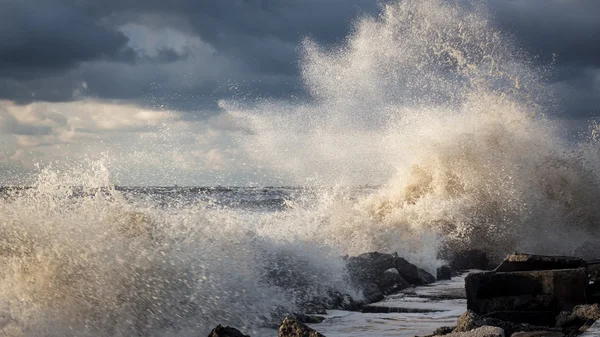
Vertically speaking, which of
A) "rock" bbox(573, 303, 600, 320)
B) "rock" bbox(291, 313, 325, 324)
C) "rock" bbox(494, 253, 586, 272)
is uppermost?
"rock" bbox(494, 253, 586, 272)

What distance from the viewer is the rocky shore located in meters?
5.45

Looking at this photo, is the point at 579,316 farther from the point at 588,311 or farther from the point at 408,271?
the point at 408,271

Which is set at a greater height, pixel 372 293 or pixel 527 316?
pixel 372 293

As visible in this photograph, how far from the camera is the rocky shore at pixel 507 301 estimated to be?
5449mm

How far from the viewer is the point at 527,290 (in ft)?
22.1

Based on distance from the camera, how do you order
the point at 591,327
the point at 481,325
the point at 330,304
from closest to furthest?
the point at 591,327 < the point at 481,325 < the point at 330,304

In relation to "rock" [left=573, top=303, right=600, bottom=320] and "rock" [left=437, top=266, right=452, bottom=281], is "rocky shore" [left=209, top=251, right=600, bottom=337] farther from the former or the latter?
"rock" [left=437, top=266, right=452, bottom=281]

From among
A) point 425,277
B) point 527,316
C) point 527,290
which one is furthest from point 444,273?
point 527,316

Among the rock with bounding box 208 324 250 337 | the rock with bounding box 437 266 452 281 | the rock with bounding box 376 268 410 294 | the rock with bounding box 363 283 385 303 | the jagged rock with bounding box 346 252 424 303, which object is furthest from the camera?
the rock with bounding box 437 266 452 281

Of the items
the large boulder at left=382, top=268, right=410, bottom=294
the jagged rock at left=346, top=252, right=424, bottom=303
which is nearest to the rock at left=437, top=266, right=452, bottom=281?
the jagged rock at left=346, top=252, right=424, bottom=303

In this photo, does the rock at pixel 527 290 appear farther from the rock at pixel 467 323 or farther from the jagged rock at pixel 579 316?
the rock at pixel 467 323

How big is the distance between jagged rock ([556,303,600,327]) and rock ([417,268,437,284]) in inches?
181

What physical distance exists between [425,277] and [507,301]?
401 centimetres

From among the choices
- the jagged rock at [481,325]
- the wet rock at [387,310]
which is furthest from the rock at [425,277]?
the jagged rock at [481,325]
